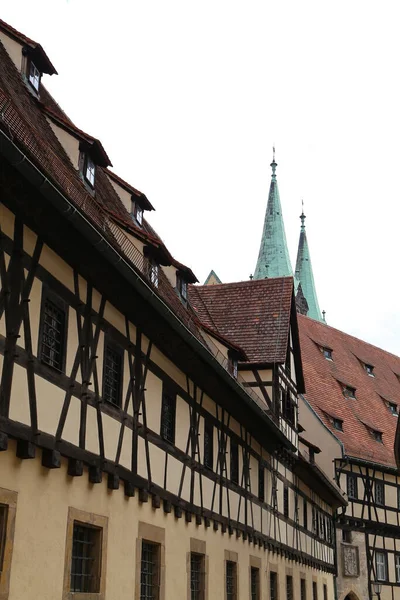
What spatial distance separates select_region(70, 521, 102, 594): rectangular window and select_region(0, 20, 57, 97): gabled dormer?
7542mm

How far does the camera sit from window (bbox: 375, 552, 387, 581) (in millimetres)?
33906

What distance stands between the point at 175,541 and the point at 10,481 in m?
5.71

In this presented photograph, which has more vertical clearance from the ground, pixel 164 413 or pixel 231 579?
pixel 164 413

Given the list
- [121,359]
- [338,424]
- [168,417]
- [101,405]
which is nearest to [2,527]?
[101,405]

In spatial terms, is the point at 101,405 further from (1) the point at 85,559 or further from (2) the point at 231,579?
(2) the point at 231,579

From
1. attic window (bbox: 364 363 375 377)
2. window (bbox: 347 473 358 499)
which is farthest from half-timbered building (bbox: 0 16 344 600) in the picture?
attic window (bbox: 364 363 375 377)

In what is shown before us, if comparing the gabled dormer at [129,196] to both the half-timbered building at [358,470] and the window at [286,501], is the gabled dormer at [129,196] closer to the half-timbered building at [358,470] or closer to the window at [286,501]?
the window at [286,501]

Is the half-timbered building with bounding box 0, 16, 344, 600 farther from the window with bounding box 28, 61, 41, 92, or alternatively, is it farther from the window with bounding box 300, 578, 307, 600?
the window with bounding box 300, 578, 307, 600

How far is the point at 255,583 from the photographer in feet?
63.4

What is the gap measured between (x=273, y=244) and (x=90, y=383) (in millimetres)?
62410

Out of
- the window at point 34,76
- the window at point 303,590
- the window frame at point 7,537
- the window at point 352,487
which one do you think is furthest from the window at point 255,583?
the window at point 352,487

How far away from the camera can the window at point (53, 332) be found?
9172 millimetres

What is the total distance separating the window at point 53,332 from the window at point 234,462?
8683 mm

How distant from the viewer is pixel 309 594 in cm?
2606
